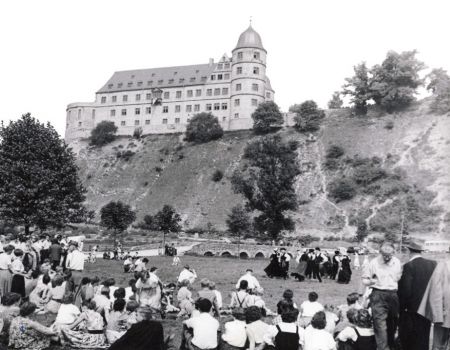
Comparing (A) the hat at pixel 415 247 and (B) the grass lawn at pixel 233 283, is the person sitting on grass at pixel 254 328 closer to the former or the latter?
(B) the grass lawn at pixel 233 283

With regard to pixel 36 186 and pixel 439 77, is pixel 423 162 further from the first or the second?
pixel 36 186

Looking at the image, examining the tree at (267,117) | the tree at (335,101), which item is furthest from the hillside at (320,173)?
the tree at (335,101)

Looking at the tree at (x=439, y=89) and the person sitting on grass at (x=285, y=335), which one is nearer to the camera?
the person sitting on grass at (x=285, y=335)

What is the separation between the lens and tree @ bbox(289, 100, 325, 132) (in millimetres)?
93188

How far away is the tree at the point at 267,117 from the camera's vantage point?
9350 centimetres

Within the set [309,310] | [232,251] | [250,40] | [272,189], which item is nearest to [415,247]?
[309,310]

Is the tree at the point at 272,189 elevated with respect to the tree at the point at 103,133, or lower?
lower

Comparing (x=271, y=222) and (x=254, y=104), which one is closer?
(x=271, y=222)

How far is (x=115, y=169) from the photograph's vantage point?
103m

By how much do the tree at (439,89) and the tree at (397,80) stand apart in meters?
2.87

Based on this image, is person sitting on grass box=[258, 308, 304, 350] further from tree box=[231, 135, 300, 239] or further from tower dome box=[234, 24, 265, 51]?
tower dome box=[234, 24, 265, 51]

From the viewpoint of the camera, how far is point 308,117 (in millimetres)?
93500

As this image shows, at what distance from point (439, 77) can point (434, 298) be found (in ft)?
295

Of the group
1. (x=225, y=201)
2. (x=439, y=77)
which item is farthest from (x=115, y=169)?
(x=439, y=77)
